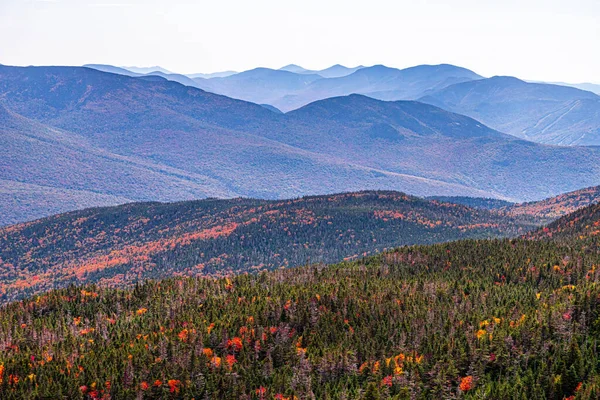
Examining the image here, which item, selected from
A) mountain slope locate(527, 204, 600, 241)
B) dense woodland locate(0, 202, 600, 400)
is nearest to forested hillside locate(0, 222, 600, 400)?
dense woodland locate(0, 202, 600, 400)

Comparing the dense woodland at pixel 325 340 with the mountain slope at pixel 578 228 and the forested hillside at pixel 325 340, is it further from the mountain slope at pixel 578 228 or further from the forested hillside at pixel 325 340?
the mountain slope at pixel 578 228

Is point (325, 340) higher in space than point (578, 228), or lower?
lower

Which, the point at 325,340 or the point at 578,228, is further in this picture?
the point at 578,228

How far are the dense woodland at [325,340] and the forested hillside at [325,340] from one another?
101 millimetres

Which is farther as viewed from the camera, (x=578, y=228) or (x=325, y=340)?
(x=578, y=228)

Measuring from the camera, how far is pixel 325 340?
1686 inches

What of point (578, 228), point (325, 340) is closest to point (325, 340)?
point (325, 340)

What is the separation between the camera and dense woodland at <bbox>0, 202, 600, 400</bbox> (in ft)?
112

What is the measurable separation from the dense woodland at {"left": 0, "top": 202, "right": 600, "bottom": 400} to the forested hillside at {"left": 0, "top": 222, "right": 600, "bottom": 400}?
101 mm

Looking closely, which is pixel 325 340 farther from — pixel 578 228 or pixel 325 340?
pixel 578 228

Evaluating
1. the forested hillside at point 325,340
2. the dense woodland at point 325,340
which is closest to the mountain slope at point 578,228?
the dense woodland at point 325,340

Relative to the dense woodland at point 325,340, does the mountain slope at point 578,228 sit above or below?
above

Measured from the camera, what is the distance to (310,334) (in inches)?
1722

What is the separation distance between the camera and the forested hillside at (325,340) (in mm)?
34031
